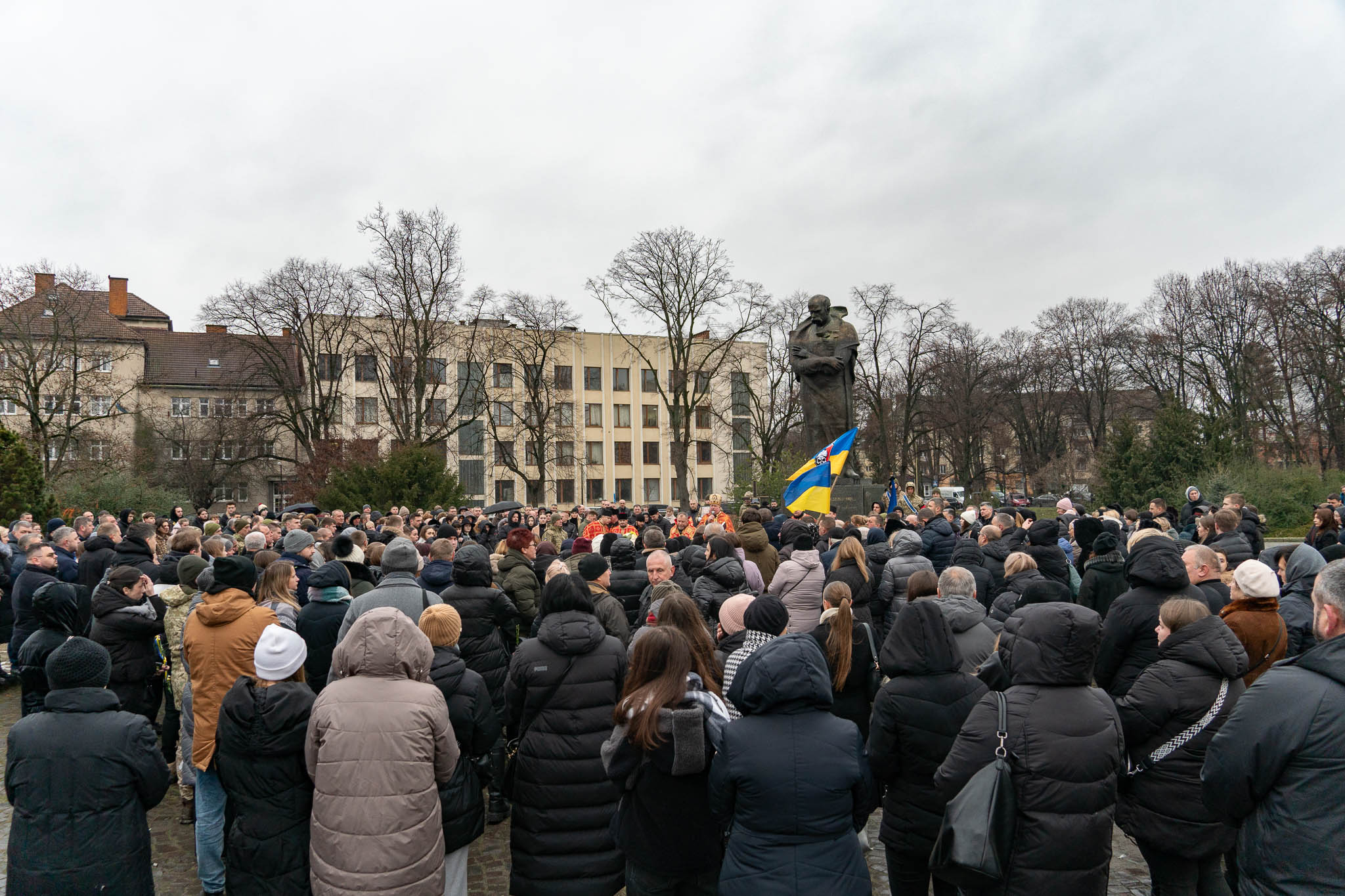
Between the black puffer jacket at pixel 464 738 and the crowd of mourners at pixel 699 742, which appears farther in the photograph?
the black puffer jacket at pixel 464 738

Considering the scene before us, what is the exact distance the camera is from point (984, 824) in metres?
3.17

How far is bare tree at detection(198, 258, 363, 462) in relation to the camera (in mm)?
39969

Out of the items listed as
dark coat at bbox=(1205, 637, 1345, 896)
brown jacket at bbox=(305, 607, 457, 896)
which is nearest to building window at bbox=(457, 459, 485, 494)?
brown jacket at bbox=(305, 607, 457, 896)

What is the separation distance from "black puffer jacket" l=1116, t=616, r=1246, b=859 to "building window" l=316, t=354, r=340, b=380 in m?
43.6

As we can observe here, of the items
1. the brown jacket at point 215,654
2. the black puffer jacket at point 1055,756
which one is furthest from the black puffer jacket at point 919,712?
the brown jacket at point 215,654

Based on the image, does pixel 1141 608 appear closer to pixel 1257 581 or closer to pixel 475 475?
pixel 1257 581

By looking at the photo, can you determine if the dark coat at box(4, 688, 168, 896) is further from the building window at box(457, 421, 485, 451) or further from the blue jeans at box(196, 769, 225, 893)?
the building window at box(457, 421, 485, 451)

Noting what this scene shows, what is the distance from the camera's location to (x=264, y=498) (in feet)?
168

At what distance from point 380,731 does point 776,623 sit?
1.92 m

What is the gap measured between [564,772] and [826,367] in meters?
14.6

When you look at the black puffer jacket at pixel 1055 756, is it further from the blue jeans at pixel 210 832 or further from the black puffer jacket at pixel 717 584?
the blue jeans at pixel 210 832

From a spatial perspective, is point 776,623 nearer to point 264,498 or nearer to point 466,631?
point 466,631

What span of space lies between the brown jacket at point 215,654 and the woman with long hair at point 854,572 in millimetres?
4340

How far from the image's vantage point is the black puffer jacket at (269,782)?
12.5 feet
